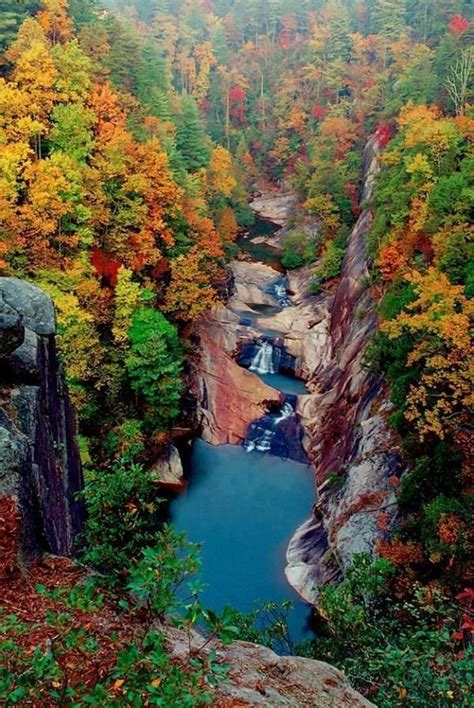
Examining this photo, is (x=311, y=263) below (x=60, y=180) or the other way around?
below

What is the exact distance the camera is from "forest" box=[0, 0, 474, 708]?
548 cm

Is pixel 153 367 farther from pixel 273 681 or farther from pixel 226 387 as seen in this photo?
pixel 273 681

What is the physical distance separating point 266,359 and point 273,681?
26869 millimetres

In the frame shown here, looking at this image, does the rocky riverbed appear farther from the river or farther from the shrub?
the shrub

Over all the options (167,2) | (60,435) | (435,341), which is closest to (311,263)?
(435,341)

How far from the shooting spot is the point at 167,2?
100 meters

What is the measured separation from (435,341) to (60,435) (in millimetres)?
11591

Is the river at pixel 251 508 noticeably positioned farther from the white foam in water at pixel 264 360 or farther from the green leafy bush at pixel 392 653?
the green leafy bush at pixel 392 653

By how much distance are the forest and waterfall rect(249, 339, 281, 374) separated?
4501mm

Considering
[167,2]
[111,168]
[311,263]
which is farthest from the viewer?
[167,2]

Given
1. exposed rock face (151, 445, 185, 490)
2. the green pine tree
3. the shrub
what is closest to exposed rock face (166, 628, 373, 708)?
exposed rock face (151, 445, 185, 490)

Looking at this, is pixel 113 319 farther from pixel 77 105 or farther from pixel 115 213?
pixel 77 105

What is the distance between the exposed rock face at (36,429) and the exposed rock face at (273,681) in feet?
9.65

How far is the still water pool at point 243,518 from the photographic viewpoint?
19281 millimetres
